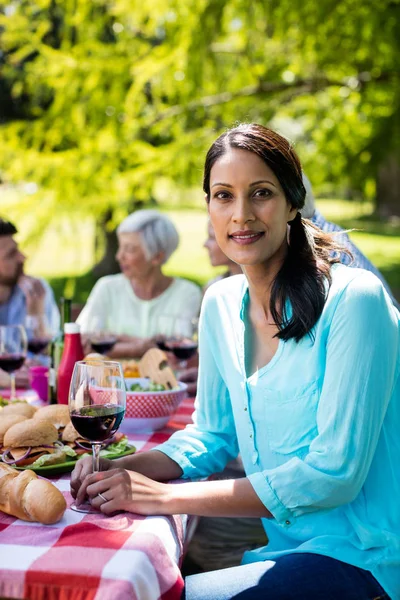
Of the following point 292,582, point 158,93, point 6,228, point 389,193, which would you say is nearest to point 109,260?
point 158,93

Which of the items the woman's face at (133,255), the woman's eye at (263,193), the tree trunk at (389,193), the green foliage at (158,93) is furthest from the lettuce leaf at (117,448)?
the tree trunk at (389,193)

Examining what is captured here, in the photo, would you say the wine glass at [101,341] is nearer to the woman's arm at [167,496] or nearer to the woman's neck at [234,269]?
the woman's neck at [234,269]

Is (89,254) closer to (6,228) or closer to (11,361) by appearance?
(6,228)

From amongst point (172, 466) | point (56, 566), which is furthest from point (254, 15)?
point (56, 566)

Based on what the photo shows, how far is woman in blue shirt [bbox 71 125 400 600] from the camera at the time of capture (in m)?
1.51

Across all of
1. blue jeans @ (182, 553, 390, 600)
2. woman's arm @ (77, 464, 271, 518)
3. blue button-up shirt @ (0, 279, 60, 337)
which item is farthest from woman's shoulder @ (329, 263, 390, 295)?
blue button-up shirt @ (0, 279, 60, 337)

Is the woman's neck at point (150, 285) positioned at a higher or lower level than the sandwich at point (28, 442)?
higher

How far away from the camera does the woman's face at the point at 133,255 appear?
4004mm

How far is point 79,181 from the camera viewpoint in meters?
6.80

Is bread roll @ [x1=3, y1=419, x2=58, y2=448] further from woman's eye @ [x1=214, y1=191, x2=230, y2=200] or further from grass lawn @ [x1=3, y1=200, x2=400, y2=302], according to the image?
grass lawn @ [x1=3, y1=200, x2=400, y2=302]

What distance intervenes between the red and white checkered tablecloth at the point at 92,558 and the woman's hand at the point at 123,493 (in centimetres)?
2

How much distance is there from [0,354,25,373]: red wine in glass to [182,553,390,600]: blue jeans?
3.50ft

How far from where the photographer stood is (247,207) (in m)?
1.70

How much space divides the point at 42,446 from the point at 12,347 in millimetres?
698
